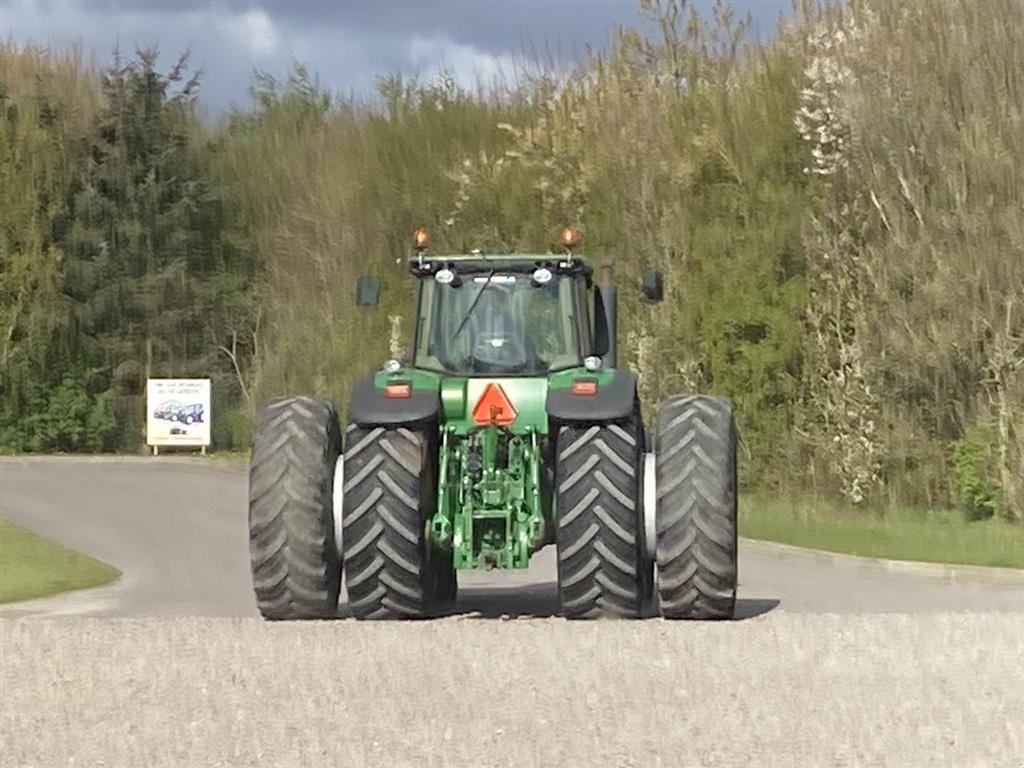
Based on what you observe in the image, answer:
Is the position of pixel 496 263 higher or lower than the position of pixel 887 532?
higher

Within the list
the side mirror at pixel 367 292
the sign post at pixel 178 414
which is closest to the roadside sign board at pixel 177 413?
the sign post at pixel 178 414

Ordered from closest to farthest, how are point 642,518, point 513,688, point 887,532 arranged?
point 513,688 → point 642,518 → point 887,532

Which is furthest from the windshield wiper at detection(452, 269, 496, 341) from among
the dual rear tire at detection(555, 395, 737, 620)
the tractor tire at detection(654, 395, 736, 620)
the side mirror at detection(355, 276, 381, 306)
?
the tractor tire at detection(654, 395, 736, 620)

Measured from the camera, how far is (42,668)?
13.0 meters

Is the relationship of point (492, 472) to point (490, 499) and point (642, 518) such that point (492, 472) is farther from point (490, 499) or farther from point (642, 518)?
point (642, 518)

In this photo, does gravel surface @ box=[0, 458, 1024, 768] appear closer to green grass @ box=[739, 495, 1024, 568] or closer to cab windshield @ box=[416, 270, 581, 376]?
cab windshield @ box=[416, 270, 581, 376]

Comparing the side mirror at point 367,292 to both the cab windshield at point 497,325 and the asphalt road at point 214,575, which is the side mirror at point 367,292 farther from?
the asphalt road at point 214,575

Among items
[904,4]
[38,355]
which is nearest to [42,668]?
[904,4]

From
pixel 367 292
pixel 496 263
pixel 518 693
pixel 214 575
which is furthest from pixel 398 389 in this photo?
pixel 214 575

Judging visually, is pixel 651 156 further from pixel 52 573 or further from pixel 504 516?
pixel 504 516

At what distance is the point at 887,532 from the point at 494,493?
13.4 meters

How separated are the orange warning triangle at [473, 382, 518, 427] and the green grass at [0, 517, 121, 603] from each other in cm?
627

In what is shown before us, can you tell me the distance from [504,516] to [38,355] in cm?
4011

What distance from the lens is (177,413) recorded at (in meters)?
52.0
